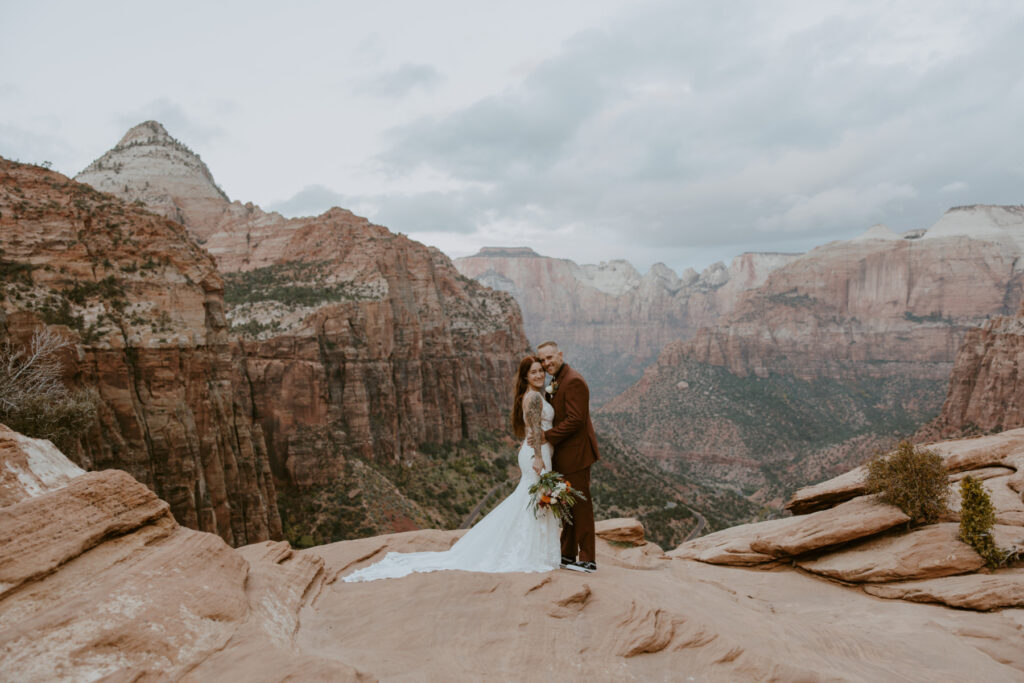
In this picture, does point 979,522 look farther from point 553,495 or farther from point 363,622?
point 363,622

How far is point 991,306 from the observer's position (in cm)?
12769

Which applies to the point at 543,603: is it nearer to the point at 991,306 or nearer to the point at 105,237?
the point at 105,237

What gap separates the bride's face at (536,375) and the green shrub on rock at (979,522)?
7.66 metres

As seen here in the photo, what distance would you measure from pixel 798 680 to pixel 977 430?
49.4 metres

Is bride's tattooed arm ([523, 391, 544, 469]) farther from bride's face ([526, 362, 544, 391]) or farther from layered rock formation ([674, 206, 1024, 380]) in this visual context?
layered rock formation ([674, 206, 1024, 380])

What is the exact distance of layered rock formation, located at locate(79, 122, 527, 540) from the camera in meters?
32.8

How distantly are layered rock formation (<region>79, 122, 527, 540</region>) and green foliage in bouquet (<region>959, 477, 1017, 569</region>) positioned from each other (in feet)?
86.7

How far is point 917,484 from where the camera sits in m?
Answer: 10.5

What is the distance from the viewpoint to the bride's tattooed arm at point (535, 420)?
830 cm

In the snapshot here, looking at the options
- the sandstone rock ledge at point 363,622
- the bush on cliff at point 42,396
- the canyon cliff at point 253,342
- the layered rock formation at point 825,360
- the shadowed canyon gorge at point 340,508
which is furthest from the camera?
the layered rock formation at point 825,360

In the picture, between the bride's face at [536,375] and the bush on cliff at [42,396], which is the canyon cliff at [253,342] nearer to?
the bush on cliff at [42,396]

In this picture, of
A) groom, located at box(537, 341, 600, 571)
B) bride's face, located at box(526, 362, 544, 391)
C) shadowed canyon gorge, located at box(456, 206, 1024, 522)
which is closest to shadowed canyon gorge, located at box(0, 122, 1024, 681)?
groom, located at box(537, 341, 600, 571)

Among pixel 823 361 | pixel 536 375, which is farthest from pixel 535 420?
pixel 823 361

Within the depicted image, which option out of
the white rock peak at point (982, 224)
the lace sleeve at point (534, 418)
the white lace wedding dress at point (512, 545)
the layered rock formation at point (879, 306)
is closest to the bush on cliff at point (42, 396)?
the white lace wedding dress at point (512, 545)
